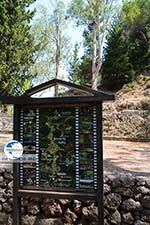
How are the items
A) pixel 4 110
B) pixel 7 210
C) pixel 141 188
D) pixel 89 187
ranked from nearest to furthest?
1. pixel 89 187
2. pixel 141 188
3. pixel 7 210
4. pixel 4 110

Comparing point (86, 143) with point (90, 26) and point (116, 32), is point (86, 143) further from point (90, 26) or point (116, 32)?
point (90, 26)

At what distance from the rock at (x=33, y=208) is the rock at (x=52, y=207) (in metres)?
0.12

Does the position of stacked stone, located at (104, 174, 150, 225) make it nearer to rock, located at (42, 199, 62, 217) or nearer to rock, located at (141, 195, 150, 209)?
rock, located at (141, 195, 150, 209)

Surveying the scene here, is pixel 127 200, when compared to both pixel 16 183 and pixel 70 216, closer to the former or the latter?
pixel 70 216

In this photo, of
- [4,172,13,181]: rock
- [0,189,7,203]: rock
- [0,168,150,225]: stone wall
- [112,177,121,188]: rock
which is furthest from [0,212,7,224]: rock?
[112,177,121,188]: rock

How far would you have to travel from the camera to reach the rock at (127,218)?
13.5 feet

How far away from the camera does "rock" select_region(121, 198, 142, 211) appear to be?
4102 mm

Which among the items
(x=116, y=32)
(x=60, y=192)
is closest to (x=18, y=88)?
(x=116, y=32)

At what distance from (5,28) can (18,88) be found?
2.43 meters

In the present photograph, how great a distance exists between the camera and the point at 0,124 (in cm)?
1216

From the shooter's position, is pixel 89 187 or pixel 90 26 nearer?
pixel 89 187

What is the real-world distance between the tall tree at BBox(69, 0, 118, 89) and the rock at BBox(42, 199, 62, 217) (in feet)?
45.8

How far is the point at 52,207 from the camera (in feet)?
14.3

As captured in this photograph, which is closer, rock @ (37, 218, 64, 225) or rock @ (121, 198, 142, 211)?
rock @ (121, 198, 142, 211)
